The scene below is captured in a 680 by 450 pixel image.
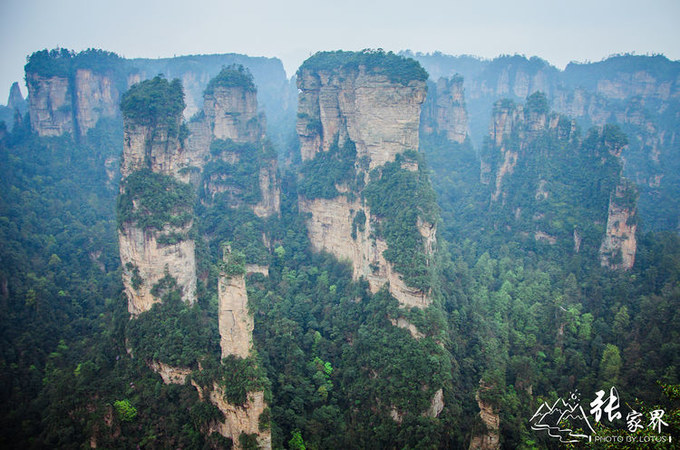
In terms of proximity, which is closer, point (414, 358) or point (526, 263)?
point (414, 358)

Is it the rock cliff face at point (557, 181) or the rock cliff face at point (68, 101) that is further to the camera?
the rock cliff face at point (68, 101)

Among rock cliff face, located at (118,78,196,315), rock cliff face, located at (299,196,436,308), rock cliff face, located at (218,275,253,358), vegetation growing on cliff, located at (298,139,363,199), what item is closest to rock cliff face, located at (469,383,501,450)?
rock cliff face, located at (299,196,436,308)

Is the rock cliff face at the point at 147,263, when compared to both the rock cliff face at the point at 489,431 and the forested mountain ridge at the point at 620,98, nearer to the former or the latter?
the rock cliff face at the point at 489,431

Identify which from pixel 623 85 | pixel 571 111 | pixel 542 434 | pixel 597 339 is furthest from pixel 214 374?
pixel 623 85

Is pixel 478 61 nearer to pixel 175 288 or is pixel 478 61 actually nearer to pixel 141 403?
pixel 175 288

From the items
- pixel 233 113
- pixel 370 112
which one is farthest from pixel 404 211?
pixel 233 113

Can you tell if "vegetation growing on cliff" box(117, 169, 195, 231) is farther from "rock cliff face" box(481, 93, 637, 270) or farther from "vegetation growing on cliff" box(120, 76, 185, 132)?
"rock cliff face" box(481, 93, 637, 270)

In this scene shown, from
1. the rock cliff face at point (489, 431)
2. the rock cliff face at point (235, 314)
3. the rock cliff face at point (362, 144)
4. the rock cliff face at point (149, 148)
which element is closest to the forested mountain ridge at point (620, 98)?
the rock cliff face at point (362, 144)
